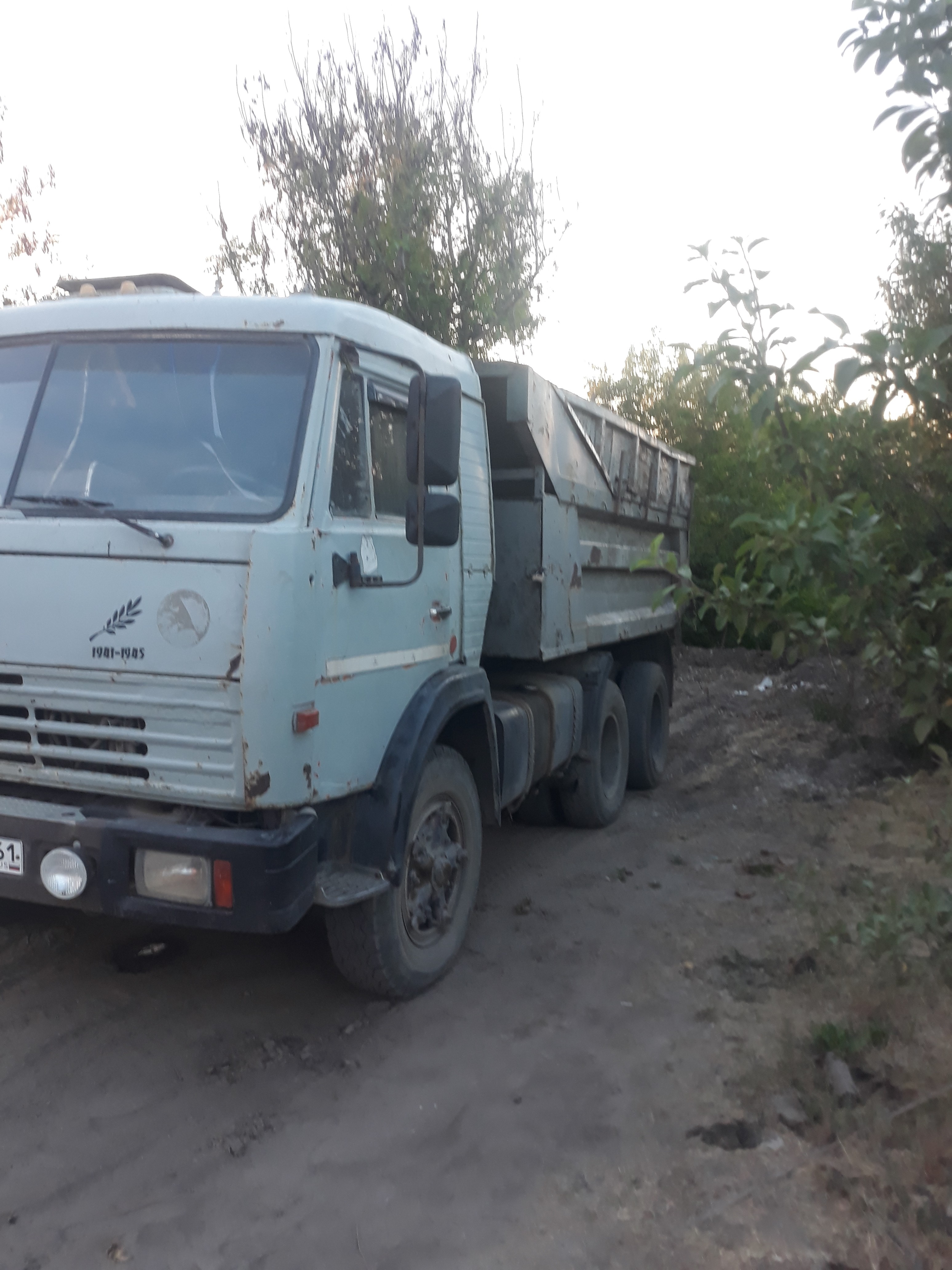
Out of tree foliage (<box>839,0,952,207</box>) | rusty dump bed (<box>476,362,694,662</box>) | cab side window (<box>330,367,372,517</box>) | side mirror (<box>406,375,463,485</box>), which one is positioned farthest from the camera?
rusty dump bed (<box>476,362,694,662</box>)

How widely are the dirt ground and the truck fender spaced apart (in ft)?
2.55

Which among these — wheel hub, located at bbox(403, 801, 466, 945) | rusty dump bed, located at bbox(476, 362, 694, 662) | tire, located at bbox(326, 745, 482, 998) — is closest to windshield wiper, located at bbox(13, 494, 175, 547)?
tire, located at bbox(326, 745, 482, 998)

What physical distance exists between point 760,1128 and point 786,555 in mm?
1824

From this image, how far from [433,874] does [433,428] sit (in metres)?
1.82

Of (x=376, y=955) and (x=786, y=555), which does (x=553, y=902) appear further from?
(x=786, y=555)

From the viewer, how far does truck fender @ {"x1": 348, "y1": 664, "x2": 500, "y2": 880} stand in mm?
3680

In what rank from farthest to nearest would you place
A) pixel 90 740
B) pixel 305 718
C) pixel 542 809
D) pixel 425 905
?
pixel 542 809 < pixel 425 905 < pixel 90 740 < pixel 305 718

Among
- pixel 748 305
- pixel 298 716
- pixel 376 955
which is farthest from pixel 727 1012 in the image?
pixel 748 305

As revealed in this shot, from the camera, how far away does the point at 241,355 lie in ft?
11.8

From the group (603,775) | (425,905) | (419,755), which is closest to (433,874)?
(425,905)

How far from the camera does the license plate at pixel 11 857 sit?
130 inches

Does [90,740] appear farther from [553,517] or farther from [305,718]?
[553,517]

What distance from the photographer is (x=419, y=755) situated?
3.87 meters

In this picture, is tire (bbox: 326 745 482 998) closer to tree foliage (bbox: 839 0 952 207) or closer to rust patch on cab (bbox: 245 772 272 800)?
rust patch on cab (bbox: 245 772 272 800)
